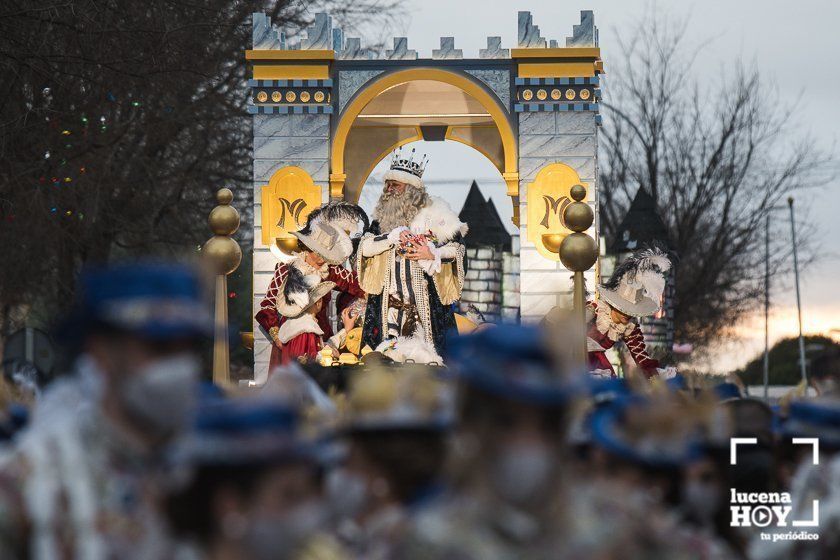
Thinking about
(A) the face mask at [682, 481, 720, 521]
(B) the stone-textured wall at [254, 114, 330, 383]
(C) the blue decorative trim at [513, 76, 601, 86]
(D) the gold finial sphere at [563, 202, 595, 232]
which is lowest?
(A) the face mask at [682, 481, 720, 521]

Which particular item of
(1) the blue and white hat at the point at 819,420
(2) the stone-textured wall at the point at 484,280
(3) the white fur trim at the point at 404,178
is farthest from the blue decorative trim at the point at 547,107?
(1) the blue and white hat at the point at 819,420

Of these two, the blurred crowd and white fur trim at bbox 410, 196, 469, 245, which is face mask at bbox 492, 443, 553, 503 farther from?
white fur trim at bbox 410, 196, 469, 245

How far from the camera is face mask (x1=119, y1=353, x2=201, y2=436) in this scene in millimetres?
3498

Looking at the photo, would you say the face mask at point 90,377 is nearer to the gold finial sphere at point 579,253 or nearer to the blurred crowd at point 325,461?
the blurred crowd at point 325,461

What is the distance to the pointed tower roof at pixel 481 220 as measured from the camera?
27.8 metres

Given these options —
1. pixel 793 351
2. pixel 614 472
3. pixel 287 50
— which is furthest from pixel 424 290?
pixel 793 351

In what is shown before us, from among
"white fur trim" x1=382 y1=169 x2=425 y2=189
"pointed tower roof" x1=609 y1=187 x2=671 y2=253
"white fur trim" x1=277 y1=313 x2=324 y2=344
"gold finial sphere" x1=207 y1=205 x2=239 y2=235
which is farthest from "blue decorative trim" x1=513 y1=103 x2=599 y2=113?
"pointed tower roof" x1=609 y1=187 x2=671 y2=253

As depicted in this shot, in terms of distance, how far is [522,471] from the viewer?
3316 mm

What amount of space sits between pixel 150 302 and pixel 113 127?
1615 cm

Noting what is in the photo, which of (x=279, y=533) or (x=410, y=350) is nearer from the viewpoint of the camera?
(x=279, y=533)

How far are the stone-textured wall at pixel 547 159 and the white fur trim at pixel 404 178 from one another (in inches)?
71.7

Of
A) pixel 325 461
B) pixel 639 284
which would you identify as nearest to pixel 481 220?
pixel 639 284

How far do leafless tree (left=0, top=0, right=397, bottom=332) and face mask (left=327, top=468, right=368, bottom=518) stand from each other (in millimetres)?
9987

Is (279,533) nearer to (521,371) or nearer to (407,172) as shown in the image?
(521,371)
